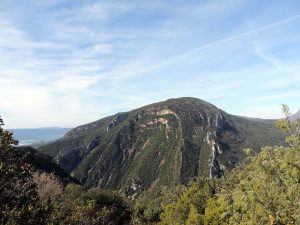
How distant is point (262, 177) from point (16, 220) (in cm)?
1186


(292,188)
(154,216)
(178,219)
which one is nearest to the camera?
(292,188)

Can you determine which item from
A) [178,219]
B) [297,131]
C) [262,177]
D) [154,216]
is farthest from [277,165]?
[154,216]

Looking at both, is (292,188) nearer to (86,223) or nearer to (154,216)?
(86,223)

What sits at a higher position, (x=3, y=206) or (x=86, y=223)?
(x=3, y=206)

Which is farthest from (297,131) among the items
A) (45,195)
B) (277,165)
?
(45,195)

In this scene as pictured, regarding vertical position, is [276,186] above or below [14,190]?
above

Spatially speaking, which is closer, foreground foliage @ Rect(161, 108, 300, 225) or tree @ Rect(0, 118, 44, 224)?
foreground foliage @ Rect(161, 108, 300, 225)

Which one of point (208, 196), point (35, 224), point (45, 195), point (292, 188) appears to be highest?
point (292, 188)

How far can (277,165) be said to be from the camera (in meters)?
16.6

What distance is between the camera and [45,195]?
44844 mm

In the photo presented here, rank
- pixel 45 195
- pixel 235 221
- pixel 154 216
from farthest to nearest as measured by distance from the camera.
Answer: pixel 154 216
pixel 45 195
pixel 235 221

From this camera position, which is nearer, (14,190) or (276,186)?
(276,186)

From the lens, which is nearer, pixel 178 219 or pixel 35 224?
pixel 35 224

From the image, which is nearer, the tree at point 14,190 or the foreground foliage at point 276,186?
the foreground foliage at point 276,186
